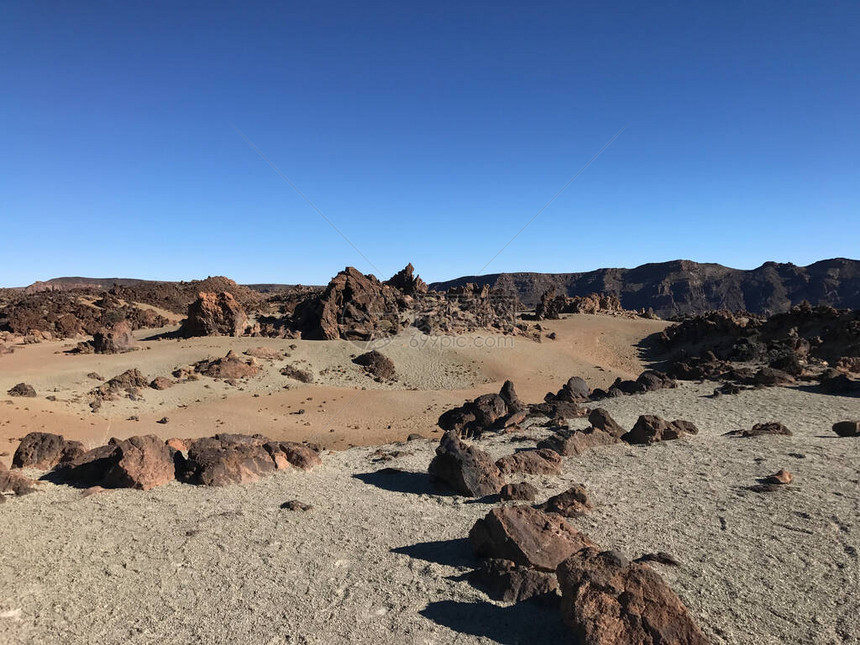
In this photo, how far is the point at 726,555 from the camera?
6.82 m

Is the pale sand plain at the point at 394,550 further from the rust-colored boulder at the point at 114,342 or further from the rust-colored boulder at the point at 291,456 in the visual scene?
the rust-colored boulder at the point at 114,342

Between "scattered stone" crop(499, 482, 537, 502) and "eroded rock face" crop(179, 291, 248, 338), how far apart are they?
88.8ft

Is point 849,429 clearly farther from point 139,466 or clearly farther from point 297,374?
point 297,374

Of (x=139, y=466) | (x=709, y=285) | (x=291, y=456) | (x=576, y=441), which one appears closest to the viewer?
(x=139, y=466)

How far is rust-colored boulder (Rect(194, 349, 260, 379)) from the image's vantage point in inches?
979

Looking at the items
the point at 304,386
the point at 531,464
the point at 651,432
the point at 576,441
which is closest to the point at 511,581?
the point at 531,464

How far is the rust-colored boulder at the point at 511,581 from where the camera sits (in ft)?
19.4

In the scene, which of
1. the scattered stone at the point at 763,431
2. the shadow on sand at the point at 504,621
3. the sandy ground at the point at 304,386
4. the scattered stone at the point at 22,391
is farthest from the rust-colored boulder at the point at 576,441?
the scattered stone at the point at 22,391

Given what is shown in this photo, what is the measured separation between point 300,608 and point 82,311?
45848mm

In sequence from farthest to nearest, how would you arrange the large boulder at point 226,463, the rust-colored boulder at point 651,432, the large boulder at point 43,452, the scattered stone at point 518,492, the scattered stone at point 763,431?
the scattered stone at point 763,431, the rust-colored boulder at point 651,432, the large boulder at point 43,452, the large boulder at point 226,463, the scattered stone at point 518,492

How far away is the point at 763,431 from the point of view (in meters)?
13.2

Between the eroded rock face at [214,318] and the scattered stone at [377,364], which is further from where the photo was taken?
the eroded rock face at [214,318]

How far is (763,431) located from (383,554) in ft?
37.6

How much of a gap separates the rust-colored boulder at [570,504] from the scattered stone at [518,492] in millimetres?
484
